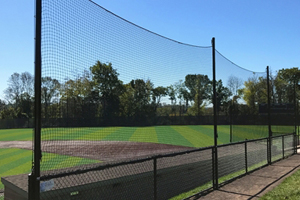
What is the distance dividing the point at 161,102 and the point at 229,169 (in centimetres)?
296

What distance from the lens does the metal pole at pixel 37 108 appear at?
2.54 meters

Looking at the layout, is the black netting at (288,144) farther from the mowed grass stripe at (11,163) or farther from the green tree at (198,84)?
the mowed grass stripe at (11,163)

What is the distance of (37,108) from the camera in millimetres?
2613

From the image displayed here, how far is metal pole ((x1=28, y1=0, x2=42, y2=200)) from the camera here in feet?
8.32

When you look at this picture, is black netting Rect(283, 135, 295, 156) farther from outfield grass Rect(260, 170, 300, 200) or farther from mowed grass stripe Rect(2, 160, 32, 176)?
mowed grass stripe Rect(2, 160, 32, 176)

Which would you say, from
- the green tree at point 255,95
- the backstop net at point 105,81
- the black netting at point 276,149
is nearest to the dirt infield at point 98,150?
the backstop net at point 105,81

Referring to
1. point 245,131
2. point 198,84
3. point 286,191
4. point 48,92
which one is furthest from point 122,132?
point 245,131

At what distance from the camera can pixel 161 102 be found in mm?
5578

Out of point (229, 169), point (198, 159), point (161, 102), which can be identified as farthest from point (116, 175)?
point (229, 169)

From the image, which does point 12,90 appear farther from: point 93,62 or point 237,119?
point 93,62

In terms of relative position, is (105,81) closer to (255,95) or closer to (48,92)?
(48,92)

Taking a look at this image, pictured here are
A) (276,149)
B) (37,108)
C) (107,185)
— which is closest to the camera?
(37,108)

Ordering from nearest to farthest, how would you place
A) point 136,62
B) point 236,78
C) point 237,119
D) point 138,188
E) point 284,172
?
point 136,62, point 138,188, point 284,172, point 236,78, point 237,119

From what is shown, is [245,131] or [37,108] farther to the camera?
[245,131]
